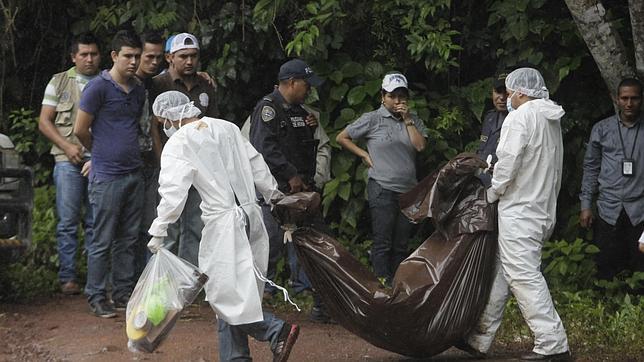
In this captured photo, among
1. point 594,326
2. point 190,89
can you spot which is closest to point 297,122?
point 190,89

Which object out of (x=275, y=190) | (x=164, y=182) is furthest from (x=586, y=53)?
(x=164, y=182)

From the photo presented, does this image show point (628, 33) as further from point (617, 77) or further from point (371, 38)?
point (371, 38)

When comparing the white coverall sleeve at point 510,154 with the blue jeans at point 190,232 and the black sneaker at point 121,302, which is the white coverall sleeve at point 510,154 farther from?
the black sneaker at point 121,302

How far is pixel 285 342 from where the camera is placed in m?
6.46

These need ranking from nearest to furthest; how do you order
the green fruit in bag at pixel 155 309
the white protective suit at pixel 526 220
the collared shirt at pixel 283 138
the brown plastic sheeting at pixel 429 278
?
the green fruit in bag at pixel 155 309 < the brown plastic sheeting at pixel 429 278 < the white protective suit at pixel 526 220 < the collared shirt at pixel 283 138

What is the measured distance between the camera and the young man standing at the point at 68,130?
8.91m

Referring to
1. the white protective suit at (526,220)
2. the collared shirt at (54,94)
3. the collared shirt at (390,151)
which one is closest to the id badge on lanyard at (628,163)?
the collared shirt at (390,151)

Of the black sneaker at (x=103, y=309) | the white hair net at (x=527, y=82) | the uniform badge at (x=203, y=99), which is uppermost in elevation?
the white hair net at (x=527, y=82)

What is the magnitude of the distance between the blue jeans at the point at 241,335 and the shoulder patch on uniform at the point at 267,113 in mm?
2028

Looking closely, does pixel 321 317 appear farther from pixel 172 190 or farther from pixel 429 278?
pixel 172 190

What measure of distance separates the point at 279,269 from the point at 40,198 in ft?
9.28

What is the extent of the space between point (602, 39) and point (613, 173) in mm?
1063

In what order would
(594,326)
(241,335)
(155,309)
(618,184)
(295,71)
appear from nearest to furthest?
(155,309), (241,335), (594,326), (295,71), (618,184)

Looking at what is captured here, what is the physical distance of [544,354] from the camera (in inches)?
272
